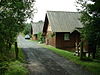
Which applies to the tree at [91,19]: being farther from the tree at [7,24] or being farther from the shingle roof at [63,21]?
the shingle roof at [63,21]

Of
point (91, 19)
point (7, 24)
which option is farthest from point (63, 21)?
point (7, 24)

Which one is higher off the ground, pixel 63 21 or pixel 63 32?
pixel 63 21

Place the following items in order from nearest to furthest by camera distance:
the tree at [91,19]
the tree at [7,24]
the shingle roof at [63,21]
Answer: the tree at [7,24] → the tree at [91,19] → the shingle roof at [63,21]

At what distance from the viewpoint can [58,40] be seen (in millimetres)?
34062

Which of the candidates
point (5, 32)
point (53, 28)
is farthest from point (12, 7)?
point (53, 28)

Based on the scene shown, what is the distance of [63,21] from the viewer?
36750 millimetres

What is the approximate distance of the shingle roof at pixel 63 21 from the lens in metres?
34.3

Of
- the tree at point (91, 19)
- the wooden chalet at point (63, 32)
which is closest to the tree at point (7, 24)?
the tree at point (91, 19)

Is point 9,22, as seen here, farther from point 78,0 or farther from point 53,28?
point 53,28

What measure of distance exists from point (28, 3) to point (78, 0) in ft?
18.3

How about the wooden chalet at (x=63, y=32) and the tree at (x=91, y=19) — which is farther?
the wooden chalet at (x=63, y=32)

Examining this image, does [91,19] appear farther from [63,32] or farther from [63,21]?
[63,21]

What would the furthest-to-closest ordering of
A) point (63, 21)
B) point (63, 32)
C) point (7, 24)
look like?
point (63, 21) < point (63, 32) < point (7, 24)

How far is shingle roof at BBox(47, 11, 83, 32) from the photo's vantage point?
113 feet
